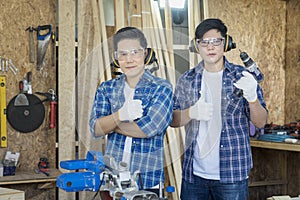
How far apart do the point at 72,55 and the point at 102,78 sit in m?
0.33

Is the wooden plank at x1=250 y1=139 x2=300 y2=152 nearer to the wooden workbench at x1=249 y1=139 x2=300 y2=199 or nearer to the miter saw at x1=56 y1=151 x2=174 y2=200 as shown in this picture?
the wooden workbench at x1=249 y1=139 x2=300 y2=199

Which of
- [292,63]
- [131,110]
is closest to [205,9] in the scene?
[292,63]

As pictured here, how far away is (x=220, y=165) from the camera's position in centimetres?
254

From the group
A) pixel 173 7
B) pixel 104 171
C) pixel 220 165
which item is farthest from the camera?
pixel 173 7

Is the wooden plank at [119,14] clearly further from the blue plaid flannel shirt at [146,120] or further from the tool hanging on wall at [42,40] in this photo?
the blue plaid flannel shirt at [146,120]

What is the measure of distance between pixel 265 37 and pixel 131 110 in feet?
11.4

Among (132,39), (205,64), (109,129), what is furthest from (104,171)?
(205,64)

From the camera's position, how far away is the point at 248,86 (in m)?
2.40

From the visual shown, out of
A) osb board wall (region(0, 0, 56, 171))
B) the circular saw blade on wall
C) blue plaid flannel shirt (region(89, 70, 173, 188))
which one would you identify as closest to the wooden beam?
osb board wall (region(0, 0, 56, 171))

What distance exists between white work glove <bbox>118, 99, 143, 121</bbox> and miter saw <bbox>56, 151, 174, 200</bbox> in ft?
1.55

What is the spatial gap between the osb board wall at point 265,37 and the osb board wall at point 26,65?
183 centimetres

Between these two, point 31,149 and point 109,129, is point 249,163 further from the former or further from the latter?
point 31,149

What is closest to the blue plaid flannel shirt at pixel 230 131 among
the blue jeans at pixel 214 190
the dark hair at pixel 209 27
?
the blue jeans at pixel 214 190

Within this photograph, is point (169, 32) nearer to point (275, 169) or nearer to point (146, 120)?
point (275, 169)
